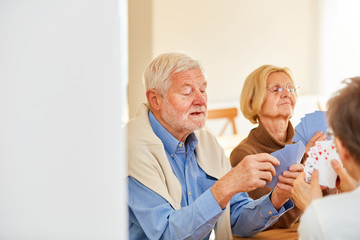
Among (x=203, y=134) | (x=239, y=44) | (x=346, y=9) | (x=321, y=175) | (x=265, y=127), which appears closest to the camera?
(x=321, y=175)

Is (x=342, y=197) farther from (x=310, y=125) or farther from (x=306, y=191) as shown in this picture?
(x=310, y=125)

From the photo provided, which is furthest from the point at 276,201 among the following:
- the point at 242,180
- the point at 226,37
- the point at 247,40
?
the point at 247,40

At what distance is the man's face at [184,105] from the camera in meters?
2.61

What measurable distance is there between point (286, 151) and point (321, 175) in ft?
1.22

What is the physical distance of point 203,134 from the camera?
2.86 meters

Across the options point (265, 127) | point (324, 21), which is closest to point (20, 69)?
point (265, 127)

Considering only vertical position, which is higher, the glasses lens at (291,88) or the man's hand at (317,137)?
the glasses lens at (291,88)

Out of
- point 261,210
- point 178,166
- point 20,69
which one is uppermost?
point 20,69

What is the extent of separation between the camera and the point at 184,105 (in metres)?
2.63

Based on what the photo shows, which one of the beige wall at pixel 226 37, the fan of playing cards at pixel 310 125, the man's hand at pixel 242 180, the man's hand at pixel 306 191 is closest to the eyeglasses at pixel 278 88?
the fan of playing cards at pixel 310 125

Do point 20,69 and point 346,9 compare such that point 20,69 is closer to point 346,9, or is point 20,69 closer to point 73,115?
point 73,115

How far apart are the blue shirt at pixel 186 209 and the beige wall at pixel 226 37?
11.9 ft

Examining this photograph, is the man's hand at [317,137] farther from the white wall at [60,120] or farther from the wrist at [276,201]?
the white wall at [60,120]

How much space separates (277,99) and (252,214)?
1077mm
